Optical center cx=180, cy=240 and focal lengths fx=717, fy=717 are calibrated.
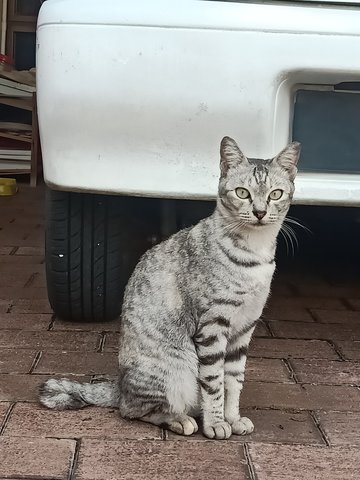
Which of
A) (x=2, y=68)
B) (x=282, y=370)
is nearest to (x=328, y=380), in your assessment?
(x=282, y=370)

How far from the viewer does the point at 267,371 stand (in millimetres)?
2361

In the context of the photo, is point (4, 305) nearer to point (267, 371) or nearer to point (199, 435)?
point (267, 371)

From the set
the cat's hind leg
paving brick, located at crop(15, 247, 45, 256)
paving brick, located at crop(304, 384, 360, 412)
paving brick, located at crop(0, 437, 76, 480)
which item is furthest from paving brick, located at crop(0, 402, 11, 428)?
paving brick, located at crop(15, 247, 45, 256)

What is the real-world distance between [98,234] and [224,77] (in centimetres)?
82

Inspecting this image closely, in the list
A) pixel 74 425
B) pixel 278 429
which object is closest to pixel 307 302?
pixel 278 429

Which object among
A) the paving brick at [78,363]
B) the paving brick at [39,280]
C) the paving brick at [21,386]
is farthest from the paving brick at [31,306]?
the paving brick at [21,386]

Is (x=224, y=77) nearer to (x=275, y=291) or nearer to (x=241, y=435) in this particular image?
(x=241, y=435)

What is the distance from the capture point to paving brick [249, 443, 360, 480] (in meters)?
1.66

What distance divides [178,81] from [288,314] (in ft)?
4.48

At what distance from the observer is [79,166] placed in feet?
7.18

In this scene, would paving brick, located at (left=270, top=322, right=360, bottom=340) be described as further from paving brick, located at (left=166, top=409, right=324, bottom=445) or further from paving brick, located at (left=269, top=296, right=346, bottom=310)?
paving brick, located at (left=166, top=409, right=324, bottom=445)

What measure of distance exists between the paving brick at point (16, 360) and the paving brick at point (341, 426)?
36.8 inches

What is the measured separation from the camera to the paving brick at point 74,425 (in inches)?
72.4

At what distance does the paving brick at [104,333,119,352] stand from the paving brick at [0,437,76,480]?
2.37 feet
